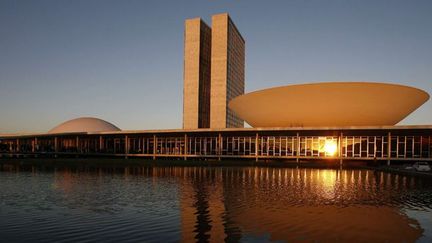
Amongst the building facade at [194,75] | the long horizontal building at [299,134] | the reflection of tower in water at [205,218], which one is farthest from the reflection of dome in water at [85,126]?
the reflection of tower in water at [205,218]

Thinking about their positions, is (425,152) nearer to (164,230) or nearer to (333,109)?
(333,109)

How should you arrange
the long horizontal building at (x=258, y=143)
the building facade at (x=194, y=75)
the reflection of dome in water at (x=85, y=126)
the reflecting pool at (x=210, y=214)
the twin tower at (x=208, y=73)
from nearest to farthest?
the reflecting pool at (x=210, y=214) → the long horizontal building at (x=258, y=143) → the reflection of dome in water at (x=85, y=126) → the building facade at (x=194, y=75) → the twin tower at (x=208, y=73)

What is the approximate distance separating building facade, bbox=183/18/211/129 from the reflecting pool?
360 ft

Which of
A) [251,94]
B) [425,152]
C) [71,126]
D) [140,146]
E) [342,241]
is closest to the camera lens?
[342,241]

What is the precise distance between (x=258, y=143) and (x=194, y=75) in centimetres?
8068

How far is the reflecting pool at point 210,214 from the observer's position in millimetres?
9492

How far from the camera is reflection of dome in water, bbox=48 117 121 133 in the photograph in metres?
90.6

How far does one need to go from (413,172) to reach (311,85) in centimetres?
2072

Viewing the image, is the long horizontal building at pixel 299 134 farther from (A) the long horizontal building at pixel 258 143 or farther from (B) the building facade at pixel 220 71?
(B) the building facade at pixel 220 71

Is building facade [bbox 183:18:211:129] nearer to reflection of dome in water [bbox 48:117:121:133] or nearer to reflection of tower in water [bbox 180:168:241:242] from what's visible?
reflection of dome in water [bbox 48:117:121:133]

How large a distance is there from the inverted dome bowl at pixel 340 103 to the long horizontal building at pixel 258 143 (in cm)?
370

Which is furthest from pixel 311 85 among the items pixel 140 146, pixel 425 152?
pixel 140 146

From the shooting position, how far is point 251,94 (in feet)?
181

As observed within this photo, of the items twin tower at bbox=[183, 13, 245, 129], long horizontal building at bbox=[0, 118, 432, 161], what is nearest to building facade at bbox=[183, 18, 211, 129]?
twin tower at bbox=[183, 13, 245, 129]
